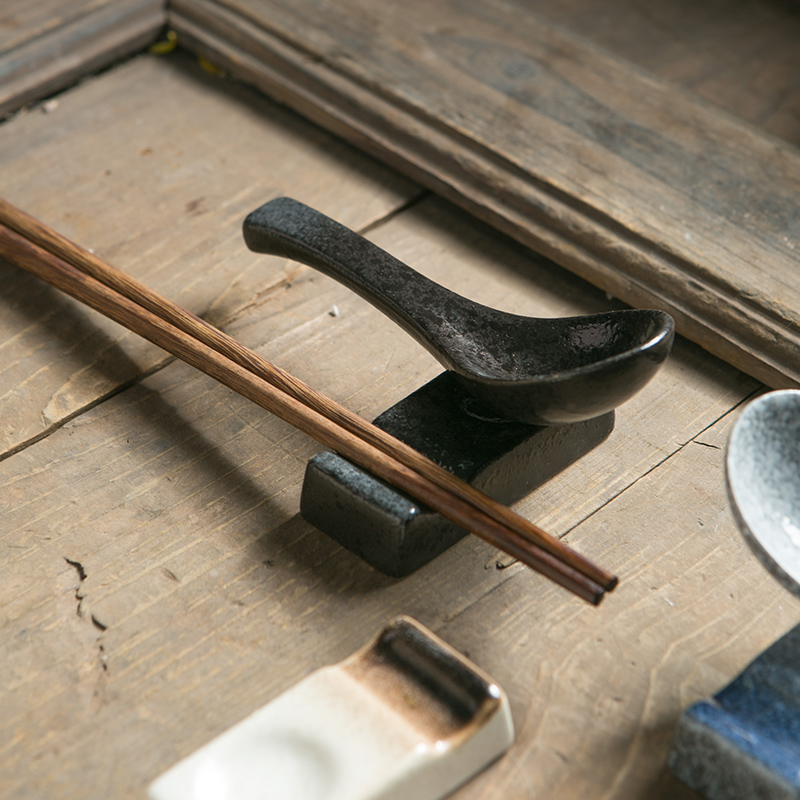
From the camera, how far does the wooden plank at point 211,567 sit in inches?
23.6

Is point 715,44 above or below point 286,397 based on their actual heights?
above

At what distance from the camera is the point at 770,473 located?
0.61 meters

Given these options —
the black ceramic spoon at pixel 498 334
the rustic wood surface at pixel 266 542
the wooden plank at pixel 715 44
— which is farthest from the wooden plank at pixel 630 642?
the wooden plank at pixel 715 44

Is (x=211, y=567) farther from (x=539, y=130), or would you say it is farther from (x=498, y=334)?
(x=539, y=130)

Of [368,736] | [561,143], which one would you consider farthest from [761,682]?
[561,143]

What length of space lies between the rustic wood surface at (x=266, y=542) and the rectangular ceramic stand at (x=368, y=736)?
1.9 inches

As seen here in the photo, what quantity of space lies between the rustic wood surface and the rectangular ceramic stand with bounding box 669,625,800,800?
32 mm

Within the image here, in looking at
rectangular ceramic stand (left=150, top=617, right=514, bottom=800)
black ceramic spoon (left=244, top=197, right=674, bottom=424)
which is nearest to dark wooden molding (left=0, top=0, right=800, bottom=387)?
black ceramic spoon (left=244, top=197, right=674, bottom=424)

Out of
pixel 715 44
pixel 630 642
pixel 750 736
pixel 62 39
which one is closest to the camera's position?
pixel 750 736

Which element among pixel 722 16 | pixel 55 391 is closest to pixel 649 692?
pixel 55 391

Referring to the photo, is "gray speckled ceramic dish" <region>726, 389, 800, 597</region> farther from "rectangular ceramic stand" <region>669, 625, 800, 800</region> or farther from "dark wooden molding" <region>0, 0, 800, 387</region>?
"dark wooden molding" <region>0, 0, 800, 387</region>

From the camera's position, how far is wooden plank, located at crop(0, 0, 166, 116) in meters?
1.09

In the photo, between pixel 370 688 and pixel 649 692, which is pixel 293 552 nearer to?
pixel 370 688

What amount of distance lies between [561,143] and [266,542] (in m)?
0.56
